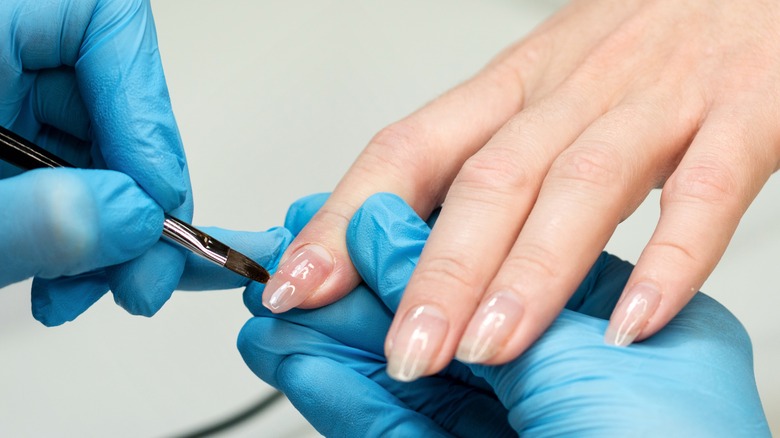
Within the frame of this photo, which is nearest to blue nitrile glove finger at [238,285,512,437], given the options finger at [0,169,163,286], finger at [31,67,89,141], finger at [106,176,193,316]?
finger at [106,176,193,316]

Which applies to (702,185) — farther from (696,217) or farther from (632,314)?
(632,314)

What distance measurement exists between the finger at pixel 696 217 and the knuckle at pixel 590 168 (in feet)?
0.20

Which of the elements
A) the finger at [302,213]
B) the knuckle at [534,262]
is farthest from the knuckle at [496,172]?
the finger at [302,213]

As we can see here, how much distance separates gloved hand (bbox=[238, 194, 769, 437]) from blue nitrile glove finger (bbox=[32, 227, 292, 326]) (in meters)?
0.04

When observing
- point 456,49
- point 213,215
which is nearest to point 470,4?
point 456,49

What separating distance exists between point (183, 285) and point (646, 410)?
525mm

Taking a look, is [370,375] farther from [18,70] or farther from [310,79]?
[310,79]

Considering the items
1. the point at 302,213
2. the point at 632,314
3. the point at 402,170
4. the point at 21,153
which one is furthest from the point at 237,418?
the point at 632,314

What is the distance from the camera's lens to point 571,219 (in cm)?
80

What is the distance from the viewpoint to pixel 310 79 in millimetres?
1551

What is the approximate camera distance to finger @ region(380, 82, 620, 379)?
71 cm

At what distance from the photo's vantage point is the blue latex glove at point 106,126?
28.8 inches

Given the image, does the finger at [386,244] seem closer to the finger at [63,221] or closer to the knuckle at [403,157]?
the knuckle at [403,157]

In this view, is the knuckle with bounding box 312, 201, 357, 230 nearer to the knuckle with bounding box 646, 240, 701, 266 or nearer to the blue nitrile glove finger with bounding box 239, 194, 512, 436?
the blue nitrile glove finger with bounding box 239, 194, 512, 436
